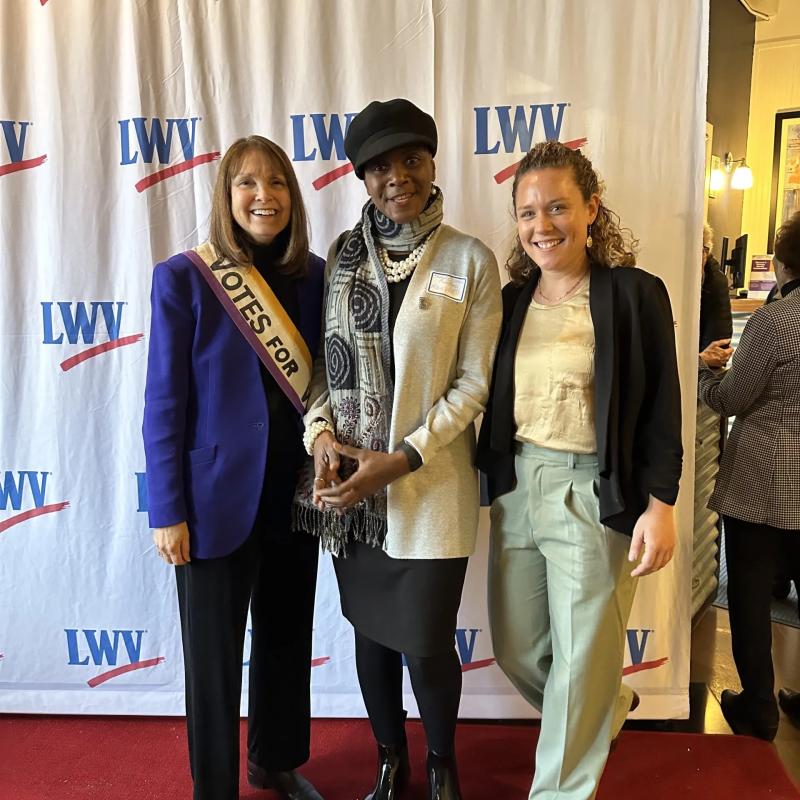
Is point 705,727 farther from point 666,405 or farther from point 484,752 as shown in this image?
point 666,405

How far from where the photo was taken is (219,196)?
1.41m

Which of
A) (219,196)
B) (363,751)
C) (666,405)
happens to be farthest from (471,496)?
(363,751)

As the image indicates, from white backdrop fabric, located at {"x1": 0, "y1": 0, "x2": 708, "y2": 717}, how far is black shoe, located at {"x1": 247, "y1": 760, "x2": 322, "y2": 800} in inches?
13.6

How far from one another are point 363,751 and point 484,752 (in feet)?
1.12

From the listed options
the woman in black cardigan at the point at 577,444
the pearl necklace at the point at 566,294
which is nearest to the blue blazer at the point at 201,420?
the woman in black cardigan at the point at 577,444

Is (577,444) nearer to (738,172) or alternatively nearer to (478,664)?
(478,664)

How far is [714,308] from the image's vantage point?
2090mm

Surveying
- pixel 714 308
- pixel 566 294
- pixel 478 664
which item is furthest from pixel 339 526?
pixel 714 308

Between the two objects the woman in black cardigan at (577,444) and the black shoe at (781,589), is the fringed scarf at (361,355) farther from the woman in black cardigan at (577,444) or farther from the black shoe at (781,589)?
the black shoe at (781,589)

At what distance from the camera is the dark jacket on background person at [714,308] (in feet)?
6.84

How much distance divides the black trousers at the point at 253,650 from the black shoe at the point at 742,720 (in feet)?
4.12

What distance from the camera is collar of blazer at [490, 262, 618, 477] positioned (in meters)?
1.28

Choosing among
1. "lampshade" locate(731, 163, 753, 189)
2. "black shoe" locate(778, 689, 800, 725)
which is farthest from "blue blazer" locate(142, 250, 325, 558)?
"lampshade" locate(731, 163, 753, 189)

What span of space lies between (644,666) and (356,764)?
89 cm
